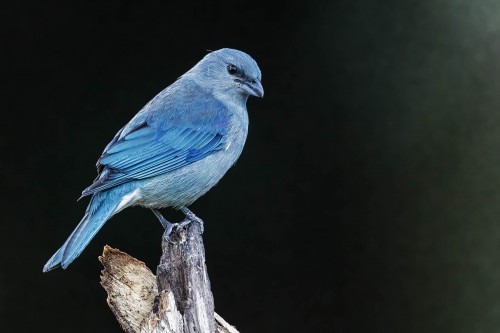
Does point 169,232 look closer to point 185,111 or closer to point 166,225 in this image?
point 166,225

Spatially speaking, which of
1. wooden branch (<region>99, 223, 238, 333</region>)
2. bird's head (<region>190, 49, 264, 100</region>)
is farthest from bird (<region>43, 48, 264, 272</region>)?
wooden branch (<region>99, 223, 238, 333</region>)

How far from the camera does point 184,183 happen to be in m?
3.59

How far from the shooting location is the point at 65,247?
10.0ft

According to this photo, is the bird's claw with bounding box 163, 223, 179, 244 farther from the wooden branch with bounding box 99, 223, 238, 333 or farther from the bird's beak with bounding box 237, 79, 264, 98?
the bird's beak with bounding box 237, 79, 264, 98

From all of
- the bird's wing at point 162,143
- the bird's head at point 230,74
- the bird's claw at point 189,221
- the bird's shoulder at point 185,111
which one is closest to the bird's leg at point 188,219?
the bird's claw at point 189,221

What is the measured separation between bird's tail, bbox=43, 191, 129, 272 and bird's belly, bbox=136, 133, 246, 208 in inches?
7.7

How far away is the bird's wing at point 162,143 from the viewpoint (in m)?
3.45

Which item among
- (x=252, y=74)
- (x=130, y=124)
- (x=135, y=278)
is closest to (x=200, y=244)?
(x=135, y=278)

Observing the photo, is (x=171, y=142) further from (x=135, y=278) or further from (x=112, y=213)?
(x=135, y=278)

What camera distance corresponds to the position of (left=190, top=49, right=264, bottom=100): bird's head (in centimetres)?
385

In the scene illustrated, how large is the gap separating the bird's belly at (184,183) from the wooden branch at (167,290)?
26cm

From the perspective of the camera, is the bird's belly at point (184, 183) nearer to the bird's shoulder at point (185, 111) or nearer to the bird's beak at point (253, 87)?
the bird's shoulder at point (185, 111)

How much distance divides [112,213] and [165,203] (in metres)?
0.35

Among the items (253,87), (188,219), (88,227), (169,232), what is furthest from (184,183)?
(253,87)
